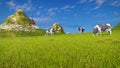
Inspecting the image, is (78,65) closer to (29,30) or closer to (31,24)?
(29,30)

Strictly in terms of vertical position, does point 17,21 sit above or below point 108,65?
above

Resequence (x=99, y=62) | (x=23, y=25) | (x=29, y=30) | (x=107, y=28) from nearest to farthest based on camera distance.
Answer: (x=99, y=62) < (x=107, y=28) < (x=29, y=30) < (x=23, y=25)

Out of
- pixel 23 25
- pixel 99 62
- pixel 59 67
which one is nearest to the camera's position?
pixel 59 67

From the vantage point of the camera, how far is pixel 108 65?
7.36 m

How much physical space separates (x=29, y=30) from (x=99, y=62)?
255 ft

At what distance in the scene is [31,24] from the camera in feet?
313

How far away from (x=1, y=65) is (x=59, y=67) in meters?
1.92

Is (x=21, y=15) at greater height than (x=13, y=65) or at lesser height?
greater

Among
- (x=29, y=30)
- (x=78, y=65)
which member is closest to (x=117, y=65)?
(x=78, y=65)

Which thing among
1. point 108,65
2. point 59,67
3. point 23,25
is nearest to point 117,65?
point 108,65

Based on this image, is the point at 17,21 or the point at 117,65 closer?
the point at 117,65

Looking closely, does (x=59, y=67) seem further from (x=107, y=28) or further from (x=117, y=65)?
(x=107, y=28)

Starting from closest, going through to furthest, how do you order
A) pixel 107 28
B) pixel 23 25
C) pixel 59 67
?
pixel 59 67 < pixel 107 28 < pixel 23 25

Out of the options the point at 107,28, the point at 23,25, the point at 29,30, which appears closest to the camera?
the point at 107,28
